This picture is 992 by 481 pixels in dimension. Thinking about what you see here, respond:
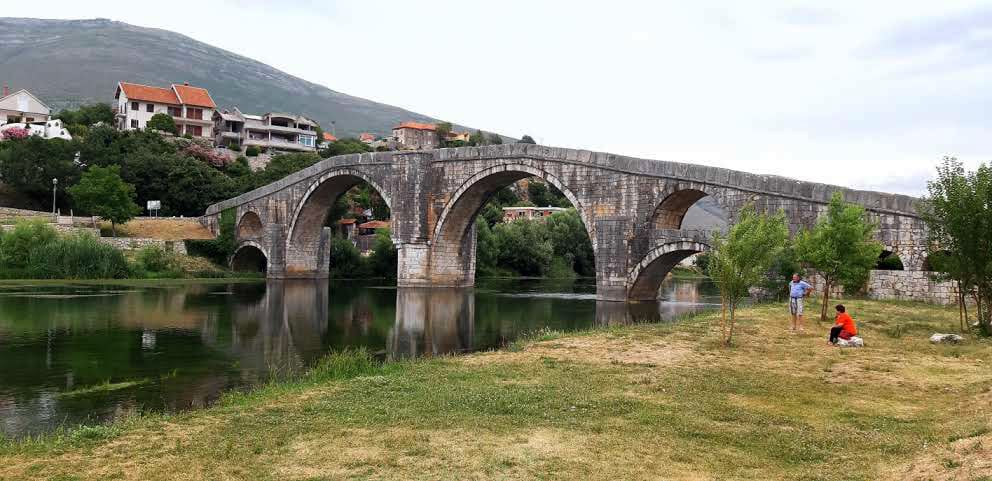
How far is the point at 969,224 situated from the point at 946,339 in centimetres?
242

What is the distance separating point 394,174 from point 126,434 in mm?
34451

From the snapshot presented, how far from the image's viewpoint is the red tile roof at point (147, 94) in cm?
7638

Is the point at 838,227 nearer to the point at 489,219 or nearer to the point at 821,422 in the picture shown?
the point at 821,422

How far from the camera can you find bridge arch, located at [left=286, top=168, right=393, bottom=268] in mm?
46125

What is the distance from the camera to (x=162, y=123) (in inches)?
2864

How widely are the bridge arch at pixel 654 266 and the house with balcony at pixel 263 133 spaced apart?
58.9m

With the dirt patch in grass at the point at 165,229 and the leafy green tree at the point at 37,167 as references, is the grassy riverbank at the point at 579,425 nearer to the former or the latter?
the dirt patch in grass at the point at 165,229

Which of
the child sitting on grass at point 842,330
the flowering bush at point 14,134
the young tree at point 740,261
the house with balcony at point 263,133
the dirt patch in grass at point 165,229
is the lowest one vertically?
the child sitting on grass at point 842,330

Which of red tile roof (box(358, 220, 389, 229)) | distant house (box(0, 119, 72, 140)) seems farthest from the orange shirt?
distant house (box(0, 119, 72, 140))

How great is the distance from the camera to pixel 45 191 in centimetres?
5447

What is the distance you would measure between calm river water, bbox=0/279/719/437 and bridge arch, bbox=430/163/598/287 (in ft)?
9.67

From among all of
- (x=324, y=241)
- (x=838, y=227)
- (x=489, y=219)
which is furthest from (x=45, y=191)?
(x=838, y=227)

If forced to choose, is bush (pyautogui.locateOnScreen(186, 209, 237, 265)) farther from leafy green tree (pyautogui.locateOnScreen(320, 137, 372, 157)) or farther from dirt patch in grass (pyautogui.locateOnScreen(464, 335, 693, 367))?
dirt patch in grass (pyautogui.locateOnScreen(464, 335, 693, 367))

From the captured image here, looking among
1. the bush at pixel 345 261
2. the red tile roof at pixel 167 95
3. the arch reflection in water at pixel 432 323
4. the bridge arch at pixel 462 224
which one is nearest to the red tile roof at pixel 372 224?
the bush at pixel 345 261
